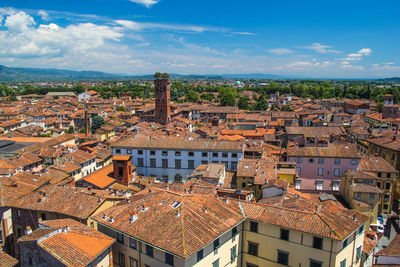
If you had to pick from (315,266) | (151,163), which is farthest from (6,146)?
(315,266)

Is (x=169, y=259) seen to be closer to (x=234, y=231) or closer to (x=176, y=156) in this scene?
(x=234, y=231)

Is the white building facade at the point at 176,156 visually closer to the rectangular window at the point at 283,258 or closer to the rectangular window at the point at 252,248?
the rectangular window at the point at 252,248

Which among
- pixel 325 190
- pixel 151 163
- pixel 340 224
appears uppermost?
pixel 340 224

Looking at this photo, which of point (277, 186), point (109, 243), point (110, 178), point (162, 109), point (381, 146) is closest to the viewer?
point (109, 243)

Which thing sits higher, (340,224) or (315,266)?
(340,224)

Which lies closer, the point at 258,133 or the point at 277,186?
the point at 277,186

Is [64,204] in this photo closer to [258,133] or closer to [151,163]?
[151,163]
